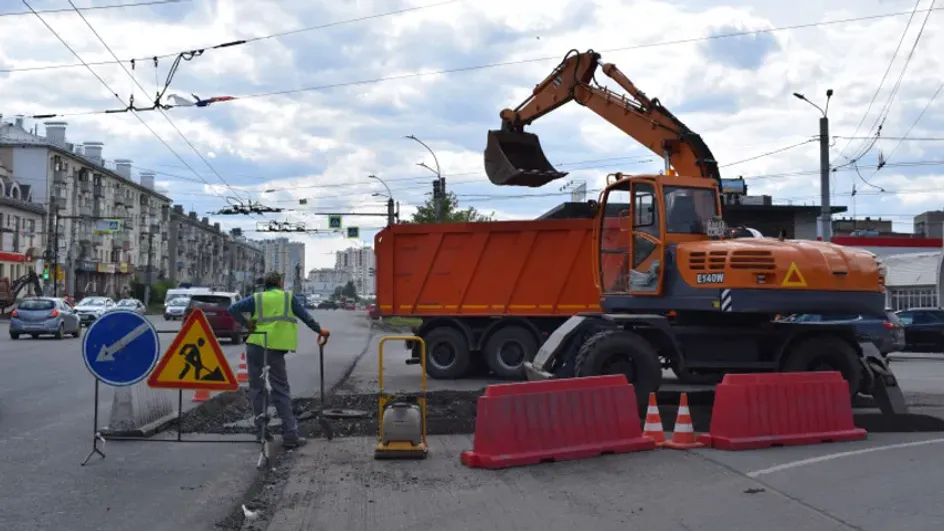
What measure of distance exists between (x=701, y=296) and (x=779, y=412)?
Result: 2.90 meters

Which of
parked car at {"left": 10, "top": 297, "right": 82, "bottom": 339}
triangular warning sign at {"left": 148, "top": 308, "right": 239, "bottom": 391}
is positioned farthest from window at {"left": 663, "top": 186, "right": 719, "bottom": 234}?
parked car at {"left": 10, "top": 297, "right": 82, "bottom": 339}

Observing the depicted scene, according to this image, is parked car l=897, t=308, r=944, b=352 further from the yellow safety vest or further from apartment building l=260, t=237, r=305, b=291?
apartment building l=260, t=237, r=305, b=291

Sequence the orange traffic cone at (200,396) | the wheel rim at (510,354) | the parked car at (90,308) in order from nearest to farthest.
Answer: the orange traffic cone at (200,396), the wheel rim at (510,354), the parked car at (90,308)

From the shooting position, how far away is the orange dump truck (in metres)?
18.8

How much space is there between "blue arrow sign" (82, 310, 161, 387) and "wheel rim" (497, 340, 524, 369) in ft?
34.3

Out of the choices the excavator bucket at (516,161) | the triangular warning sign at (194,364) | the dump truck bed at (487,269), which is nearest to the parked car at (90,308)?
the dump truck bed at (487,269)

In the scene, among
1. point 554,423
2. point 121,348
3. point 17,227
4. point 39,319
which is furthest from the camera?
point 17,227

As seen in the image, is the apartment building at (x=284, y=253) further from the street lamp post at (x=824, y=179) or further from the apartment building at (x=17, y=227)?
the street lamp post at (x=824, y=179)

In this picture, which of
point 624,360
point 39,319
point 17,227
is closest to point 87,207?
point 17,227

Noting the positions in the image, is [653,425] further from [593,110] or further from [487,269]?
[487,269]

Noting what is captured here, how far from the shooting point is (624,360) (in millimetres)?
12477

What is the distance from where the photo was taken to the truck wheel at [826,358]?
13273 mm

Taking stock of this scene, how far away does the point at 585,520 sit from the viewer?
701 cm

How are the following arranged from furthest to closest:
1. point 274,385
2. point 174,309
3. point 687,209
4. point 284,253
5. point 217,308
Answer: point 284,253
point 174,309
point 217,308
point 687,209
point 274,385
